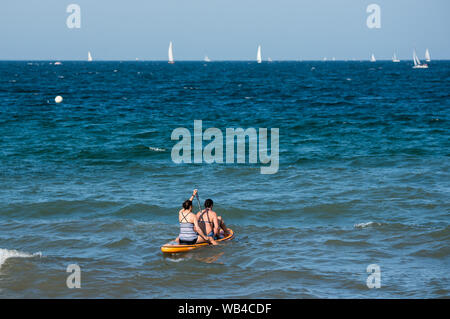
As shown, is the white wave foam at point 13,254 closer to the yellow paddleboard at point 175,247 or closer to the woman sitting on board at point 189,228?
the yellow paddleboard at point 175,247

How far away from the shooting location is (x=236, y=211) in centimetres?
1575

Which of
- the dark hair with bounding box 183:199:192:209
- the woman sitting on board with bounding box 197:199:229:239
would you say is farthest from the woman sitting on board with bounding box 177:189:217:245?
the woman sitting on board with bounding box 197:199:229:239

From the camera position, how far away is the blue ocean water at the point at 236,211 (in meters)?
10.4

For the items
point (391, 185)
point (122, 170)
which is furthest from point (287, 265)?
point (122, 170)

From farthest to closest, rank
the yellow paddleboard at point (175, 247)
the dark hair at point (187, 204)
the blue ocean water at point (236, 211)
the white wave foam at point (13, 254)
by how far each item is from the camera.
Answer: the dark hair at point (187, 204) → the yellow paddleboard at point (175, 247) → the white wave foam at point (13, 254) → the blue ocean water at point (236, 211)

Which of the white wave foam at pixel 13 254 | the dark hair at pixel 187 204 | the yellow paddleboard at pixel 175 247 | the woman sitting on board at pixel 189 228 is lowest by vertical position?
the white wave foam at pixel 13 254

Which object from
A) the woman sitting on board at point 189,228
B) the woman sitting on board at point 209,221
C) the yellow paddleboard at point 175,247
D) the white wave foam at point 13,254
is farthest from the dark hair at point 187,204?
the white wave foam at point 13,254

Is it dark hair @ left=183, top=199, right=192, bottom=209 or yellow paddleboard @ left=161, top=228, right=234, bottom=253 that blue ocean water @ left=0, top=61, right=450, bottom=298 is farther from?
dark hair @ left=183, top=199, right=192, bottom=209

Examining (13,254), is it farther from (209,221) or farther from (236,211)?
(236,211)

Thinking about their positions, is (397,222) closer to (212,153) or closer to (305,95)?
(212,153)

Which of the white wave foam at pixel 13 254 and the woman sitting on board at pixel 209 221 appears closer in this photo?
A: the white wave foam at pixel 13 254

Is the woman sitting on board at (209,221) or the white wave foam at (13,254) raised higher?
the woman sitting on board at (209,221)

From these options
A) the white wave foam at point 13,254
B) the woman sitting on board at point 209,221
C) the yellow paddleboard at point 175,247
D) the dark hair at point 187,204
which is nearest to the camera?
the white wave foam at point 13,254

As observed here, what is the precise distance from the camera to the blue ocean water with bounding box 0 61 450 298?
10445 mm
